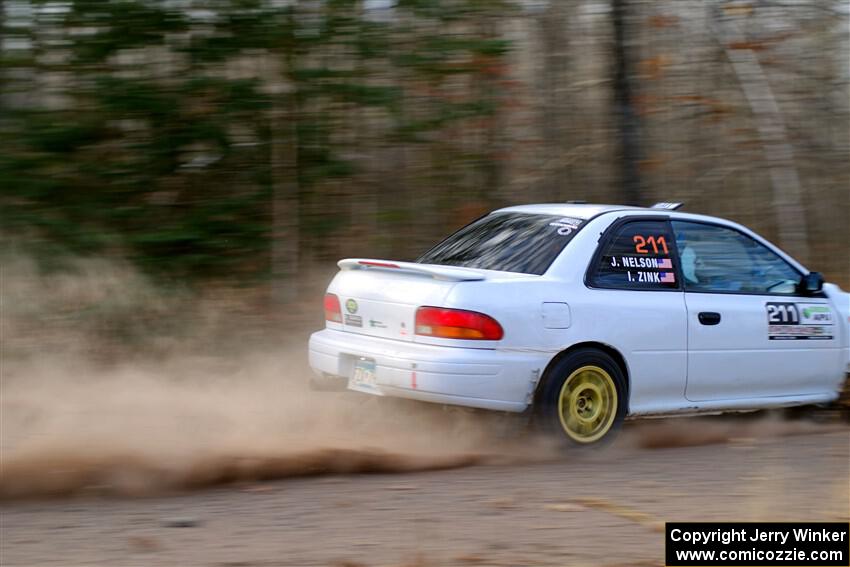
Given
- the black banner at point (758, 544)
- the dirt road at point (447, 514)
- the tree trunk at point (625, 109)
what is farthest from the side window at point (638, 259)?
the tree trunk at point (625, 109)

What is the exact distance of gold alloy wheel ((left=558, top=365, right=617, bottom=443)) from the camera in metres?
6.33

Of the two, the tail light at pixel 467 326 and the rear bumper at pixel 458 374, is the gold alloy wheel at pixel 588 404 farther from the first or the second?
the tail light at pixel 467 326

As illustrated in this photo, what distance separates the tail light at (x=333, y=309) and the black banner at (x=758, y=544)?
286cm

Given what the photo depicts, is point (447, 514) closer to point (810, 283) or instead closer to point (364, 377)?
point (364, 377)

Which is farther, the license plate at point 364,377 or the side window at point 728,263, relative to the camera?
the side window at point 728,263

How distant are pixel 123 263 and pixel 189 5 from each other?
2.33 m

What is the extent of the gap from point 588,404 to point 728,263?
1553 mm

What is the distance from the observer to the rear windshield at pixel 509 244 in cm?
654

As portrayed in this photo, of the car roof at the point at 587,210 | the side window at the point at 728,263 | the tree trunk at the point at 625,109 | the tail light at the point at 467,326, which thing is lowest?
the tail light at the point at 467,326

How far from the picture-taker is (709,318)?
6840 mm

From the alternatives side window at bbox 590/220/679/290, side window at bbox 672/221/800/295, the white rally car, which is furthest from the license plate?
side window at bbox 672/221/800/295

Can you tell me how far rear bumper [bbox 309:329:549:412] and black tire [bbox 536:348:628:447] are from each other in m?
0.12

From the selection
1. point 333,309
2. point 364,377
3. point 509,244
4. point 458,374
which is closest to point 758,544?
point 458,374

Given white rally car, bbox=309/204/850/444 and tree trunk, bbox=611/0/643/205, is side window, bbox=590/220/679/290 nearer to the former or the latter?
white rally car, bbox=309/204/850/444
